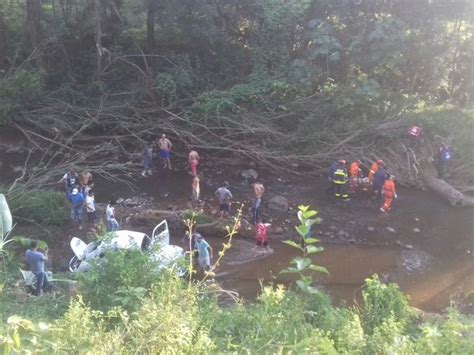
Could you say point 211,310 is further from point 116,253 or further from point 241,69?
point 241,69

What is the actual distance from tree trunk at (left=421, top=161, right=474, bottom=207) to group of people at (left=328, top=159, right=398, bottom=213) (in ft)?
4.25

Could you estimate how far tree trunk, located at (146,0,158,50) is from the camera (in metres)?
21.0

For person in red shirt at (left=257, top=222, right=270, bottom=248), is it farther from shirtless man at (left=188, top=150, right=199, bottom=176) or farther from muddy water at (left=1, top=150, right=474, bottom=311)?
shirtless man at (left=188, top=150, right=199, bottom=176)

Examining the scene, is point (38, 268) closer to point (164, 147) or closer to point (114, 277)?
point (114, 277)

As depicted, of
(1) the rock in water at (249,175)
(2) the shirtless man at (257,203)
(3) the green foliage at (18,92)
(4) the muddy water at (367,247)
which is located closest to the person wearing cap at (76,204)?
(4) the muddy water at (367,247)

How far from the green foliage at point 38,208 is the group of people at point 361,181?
6.95 m

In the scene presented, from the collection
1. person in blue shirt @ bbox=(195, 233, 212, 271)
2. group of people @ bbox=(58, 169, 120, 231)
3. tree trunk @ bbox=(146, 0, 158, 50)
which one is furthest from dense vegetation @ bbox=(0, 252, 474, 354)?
tree trunk @ bbox=(146, 0, 158, 50)

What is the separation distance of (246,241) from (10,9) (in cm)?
1658

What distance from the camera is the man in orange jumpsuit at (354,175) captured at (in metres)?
15.7

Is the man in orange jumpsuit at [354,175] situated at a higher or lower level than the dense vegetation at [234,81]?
Answer: lower

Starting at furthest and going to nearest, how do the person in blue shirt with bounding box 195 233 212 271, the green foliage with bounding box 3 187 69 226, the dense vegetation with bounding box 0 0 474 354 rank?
the dense vegetation with bounding box 0 0 474 354, the green foliage with bounding box 3 187 69 226, the person in blue shirt with bounding box 195 233 212 271

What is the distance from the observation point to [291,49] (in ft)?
70.6

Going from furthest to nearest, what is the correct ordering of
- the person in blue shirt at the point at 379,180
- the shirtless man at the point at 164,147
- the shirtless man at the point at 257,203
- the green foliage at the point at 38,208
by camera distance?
the shirtless man at the point at 164,147, the person in blue shirt at the point at 379,180, the shirtless man at the point at 257,203, the green foliage at the point at 38,208

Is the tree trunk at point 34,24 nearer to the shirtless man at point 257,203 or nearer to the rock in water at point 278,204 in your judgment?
the rock in water at point 278,204
